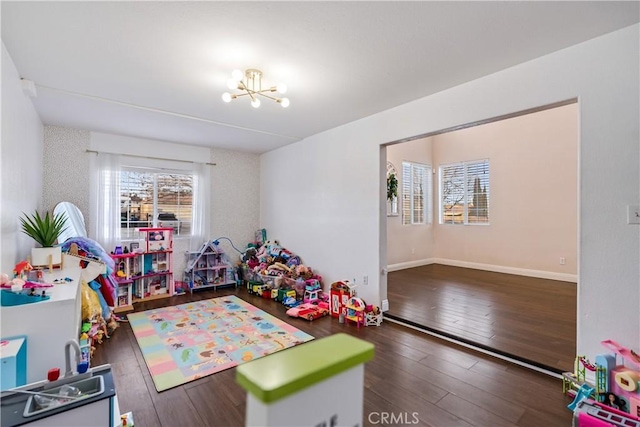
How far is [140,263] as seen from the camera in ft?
15.0

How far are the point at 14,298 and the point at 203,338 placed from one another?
64.2 inches

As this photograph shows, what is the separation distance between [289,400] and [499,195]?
6.85 m

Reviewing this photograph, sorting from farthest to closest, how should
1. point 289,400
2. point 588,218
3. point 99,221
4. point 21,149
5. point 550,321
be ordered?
point 99,221 < point 550,321 < point 21,149 < point 588,218 < point 289,400

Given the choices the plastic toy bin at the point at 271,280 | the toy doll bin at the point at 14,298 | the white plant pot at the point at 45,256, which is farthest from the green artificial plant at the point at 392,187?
the toy doll bin at the point at 14,298

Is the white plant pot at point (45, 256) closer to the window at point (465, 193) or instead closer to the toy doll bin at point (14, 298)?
the toy doll bin at point (14, 298)

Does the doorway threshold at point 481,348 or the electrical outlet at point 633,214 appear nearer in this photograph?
the electrical outlet at point 633,214

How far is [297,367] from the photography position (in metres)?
0.54

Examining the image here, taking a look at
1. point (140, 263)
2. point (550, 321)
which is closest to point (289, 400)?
point (550, 321)

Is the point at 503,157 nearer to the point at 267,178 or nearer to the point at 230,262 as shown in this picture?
the point at 267,178

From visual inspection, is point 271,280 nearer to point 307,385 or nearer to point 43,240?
point 43,240

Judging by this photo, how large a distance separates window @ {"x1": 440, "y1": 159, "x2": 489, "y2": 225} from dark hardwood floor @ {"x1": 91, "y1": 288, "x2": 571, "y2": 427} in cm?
450

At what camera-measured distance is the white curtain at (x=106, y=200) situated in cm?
434

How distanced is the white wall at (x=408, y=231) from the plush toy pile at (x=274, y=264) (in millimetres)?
2420

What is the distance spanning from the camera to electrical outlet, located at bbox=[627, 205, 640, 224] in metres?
1.94
